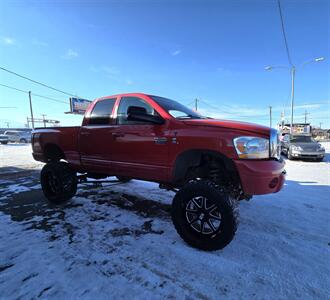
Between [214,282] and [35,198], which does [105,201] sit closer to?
[35,198]

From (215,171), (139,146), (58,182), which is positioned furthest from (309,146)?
(58,182)

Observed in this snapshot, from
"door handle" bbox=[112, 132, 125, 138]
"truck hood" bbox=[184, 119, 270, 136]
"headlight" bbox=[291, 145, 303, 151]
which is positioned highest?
"truck hood" bbox=[184, 119, 270, 136]

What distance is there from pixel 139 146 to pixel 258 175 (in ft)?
5.64

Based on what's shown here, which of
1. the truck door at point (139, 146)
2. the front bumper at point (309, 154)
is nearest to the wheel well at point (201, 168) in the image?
the truck door at point (139, 146)

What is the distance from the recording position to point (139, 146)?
332cm

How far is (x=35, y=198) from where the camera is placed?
4848 mm

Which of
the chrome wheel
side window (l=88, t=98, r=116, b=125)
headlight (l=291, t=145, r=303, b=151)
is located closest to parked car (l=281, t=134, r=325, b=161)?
headlight (l=291, t=145, r=303, b=151)

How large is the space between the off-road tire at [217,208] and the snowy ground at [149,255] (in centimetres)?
14

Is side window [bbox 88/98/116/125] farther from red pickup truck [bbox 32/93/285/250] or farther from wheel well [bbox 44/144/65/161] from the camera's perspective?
wheel well [bbox 44/144/65/161]

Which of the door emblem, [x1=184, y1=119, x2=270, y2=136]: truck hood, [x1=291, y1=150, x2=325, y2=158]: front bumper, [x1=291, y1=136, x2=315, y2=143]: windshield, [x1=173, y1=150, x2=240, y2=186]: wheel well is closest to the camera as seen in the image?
[x1=184, y1=119, x2=270, y2=136]: truck hood

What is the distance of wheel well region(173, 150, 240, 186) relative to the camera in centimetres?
294

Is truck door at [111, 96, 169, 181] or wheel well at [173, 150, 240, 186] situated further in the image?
truck door at [111, 96, 169, 181]

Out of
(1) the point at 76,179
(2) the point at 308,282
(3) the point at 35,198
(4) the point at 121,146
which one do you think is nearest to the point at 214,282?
(2) the point at 308,282

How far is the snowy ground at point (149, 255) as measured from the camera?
2.05 m
